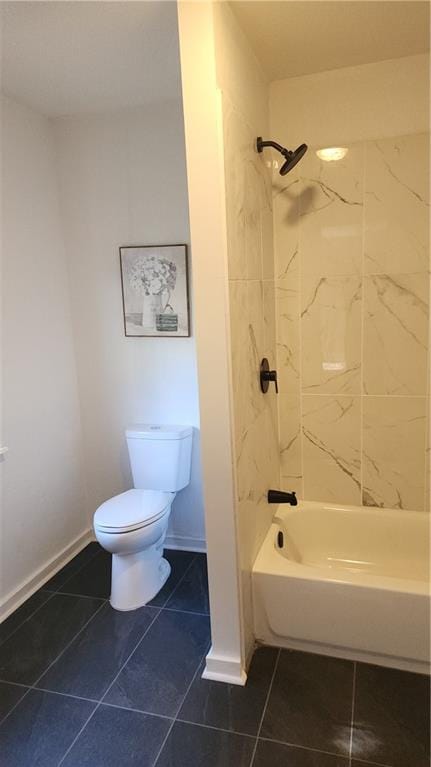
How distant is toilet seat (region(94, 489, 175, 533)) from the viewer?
2.12 meters

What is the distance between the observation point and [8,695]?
1.74m

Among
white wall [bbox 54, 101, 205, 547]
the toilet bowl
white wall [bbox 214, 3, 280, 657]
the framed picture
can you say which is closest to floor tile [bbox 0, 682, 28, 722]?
the toilet bowl

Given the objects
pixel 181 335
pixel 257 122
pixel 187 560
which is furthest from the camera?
pixel 187 560

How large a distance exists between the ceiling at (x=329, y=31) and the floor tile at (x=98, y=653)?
2.43 meters

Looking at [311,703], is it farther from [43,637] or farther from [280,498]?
[43,637]

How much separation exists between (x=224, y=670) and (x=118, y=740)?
0.43 metres

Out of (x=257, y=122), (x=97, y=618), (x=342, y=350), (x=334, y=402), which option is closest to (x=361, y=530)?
(x=334, y=402)

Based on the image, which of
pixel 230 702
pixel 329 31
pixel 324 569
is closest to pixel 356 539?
pixel 324 569

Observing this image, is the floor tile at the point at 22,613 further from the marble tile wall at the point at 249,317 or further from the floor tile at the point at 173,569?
the marble tile wall at the point at 249,317

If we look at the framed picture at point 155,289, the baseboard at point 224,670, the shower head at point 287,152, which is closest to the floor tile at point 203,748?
the baseboard at point 224,670

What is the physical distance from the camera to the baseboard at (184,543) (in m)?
2.68

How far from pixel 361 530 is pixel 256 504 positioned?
2.16ft

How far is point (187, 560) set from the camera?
260 centimetres

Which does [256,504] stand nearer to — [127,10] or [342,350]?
[342,350]
